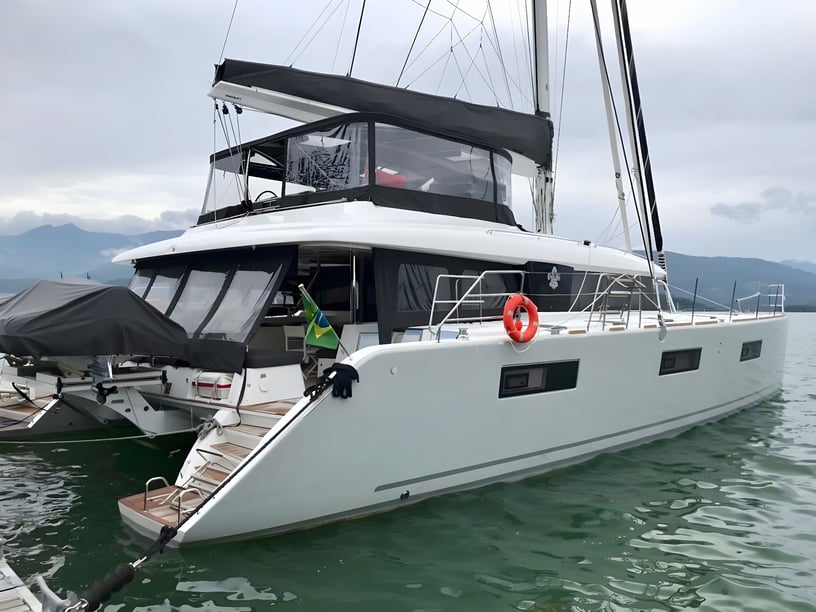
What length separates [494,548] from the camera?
4.44 metres

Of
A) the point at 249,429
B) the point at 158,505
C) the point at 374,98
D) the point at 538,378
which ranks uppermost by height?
the point at 374,98

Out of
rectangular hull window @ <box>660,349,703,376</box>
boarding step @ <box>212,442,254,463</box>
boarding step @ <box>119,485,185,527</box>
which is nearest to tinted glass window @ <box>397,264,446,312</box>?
boarding step @ <box>212,442,254,463</box>

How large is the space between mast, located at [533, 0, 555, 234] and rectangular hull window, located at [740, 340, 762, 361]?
323 centimetres

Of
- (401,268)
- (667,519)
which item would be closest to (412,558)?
(667,519)

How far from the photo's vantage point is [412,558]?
13.9 feet

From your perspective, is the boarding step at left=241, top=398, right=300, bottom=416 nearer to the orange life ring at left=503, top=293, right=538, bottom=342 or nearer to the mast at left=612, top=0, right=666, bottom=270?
the orange life ring at left=503, top=293, right=538, bottom=342

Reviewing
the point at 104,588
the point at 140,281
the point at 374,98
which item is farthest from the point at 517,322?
the point at 140,281

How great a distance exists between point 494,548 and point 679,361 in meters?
Answer: 4.10

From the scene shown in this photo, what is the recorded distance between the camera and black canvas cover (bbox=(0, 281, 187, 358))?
4.58 m

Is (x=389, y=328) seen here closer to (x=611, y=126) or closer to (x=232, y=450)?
(x=232, y=450)

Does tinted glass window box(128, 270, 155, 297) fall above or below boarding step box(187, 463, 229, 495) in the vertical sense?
above

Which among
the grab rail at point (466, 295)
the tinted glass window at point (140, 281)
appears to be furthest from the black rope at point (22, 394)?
the grab rail at point (466, 295)

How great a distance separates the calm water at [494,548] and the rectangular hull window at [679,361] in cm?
127

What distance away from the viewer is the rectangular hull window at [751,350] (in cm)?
881
